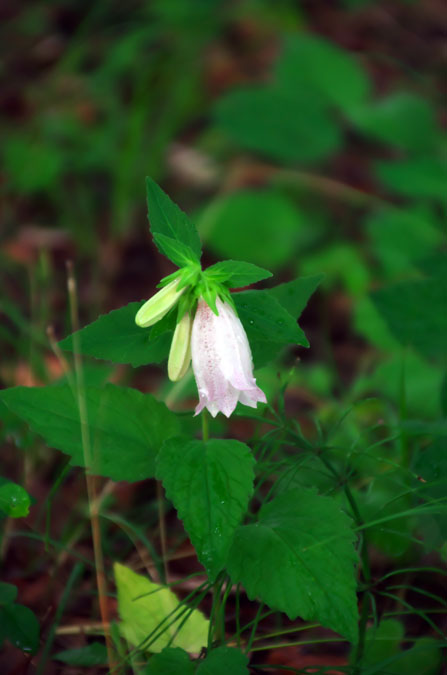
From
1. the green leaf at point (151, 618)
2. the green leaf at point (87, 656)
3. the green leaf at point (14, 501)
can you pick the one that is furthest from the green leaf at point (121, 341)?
the green leaf at point (87, 656)

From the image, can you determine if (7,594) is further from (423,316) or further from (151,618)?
(423,316)

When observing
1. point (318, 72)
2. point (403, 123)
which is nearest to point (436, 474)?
point (403, 123)

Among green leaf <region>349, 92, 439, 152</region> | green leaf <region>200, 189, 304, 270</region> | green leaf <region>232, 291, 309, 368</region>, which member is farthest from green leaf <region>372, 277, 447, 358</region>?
green leaf <region>349, 92, 439, 152</region>

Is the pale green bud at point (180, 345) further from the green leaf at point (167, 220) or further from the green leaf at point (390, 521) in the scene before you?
the green leaf at point (390, 521)

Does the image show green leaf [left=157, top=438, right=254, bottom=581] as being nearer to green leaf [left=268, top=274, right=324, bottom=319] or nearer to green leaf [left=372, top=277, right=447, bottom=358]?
green leaf [left=268, top=274, right=324, bottom=319]

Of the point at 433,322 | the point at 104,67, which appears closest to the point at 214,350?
the point at 433,322
